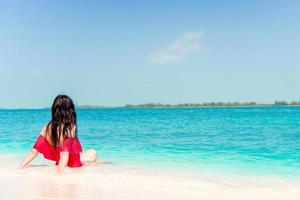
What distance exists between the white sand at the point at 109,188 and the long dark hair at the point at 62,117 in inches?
27.0

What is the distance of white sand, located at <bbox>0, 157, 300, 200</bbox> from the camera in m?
4.95

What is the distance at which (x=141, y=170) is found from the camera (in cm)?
848

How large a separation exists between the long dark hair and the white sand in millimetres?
687

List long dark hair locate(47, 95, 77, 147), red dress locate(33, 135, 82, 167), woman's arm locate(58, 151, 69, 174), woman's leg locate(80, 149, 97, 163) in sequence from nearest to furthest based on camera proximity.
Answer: long dark hair locate(47, 95, 77, 147)
woman's arm locate(58, 151, 69, 174)
red dress locate(33, 135, 82, 167)
woman's leg locate(80, 149, 97, 163)

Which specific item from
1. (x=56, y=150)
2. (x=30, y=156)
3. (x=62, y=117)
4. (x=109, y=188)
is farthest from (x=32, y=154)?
(x=109, y=188)

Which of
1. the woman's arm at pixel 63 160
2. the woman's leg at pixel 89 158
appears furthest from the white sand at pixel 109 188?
the woman's leg at pixel 89 158

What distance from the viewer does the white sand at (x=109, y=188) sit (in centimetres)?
495

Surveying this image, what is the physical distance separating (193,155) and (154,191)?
Result: 611cm

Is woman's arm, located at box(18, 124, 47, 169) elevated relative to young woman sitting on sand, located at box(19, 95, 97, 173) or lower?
lower

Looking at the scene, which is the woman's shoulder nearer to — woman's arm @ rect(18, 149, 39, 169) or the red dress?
the red dress

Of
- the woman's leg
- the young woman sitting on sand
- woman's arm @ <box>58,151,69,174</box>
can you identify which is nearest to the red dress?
the young woman sitting on sand

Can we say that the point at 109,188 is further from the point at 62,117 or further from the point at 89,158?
the point at 89,158

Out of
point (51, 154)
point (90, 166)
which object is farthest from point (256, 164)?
point (51, 154)

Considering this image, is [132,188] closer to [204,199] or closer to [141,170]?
[204,199]
